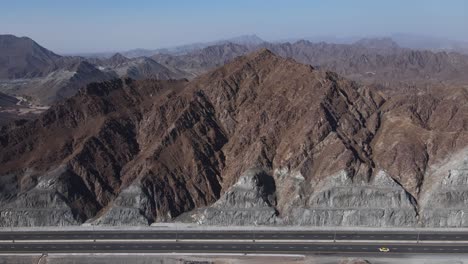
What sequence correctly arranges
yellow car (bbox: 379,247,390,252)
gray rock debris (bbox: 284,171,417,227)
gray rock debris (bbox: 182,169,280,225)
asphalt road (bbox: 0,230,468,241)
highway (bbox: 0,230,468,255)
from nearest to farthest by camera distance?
1. yellow car (bbox: 379,247,390,252)
2. highway (bbox: 0,230,468,255)
3. asphalt road (bbox: 0,230,468,241)
4. gray rock debris (bbox: 284,171,417,227)
5. gray rock debris (bbox: 182,169,280,225)

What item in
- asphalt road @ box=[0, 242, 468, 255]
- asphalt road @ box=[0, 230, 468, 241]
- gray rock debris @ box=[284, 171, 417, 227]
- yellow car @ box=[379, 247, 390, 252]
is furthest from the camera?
gray rock debris @ box=[284, 171, 417, 227]

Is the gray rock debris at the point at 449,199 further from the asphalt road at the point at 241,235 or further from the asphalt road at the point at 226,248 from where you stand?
the asphalt road at the point at 226,248

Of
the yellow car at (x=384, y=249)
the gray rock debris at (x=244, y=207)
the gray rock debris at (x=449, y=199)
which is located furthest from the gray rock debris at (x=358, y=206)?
the yellow car at (x=384, y=249)

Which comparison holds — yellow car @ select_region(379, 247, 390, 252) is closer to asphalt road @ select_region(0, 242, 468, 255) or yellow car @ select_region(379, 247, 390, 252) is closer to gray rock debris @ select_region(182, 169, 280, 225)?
asphalt road @ select_region(0, 242, 468, 255)

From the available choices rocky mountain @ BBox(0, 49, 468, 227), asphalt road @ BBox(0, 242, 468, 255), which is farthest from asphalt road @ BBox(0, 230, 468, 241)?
rocky mountain @ BBox(0, 49, 468, 227)

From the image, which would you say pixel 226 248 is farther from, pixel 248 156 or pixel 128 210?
pixel 248 156
